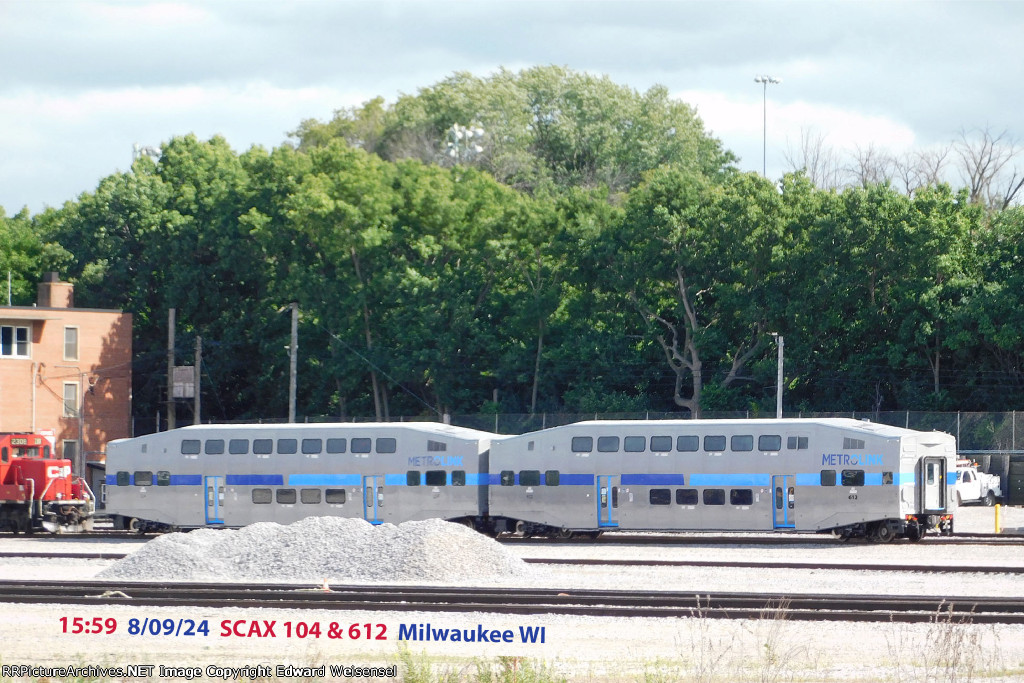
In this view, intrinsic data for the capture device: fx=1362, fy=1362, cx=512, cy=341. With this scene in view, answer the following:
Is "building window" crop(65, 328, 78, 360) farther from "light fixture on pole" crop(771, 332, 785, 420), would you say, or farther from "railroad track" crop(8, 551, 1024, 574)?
"railroad track" crop(8, 551, 1024, 574)

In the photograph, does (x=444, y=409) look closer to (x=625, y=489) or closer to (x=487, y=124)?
(x=625, y=489)

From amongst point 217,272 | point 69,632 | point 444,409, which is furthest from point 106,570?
point 217,272

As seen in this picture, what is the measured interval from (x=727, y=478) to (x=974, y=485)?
19.5 meters

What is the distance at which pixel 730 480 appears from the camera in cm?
4331

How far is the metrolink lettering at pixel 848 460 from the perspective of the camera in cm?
4175

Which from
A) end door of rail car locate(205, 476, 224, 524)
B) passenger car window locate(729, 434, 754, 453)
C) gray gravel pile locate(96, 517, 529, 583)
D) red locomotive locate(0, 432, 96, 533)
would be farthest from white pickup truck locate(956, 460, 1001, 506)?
red locomotive locate(0, 432, 96, 533)

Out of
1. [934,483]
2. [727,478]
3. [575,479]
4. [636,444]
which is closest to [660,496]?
[636,444]

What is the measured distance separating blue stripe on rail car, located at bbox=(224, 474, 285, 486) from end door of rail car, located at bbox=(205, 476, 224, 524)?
1.02 feet

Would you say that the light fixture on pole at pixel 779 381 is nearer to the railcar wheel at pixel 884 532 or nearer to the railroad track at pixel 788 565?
the railcar wheel at pixel 884 532

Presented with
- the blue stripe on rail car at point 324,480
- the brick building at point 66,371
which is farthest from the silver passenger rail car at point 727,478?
the brick building at point 66,371

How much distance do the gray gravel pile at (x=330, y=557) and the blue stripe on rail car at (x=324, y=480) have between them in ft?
36.7

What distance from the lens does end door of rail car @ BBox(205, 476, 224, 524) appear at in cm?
4769

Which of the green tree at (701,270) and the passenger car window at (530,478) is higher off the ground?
the green tree at (701,270)

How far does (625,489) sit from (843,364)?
28.5 metres
